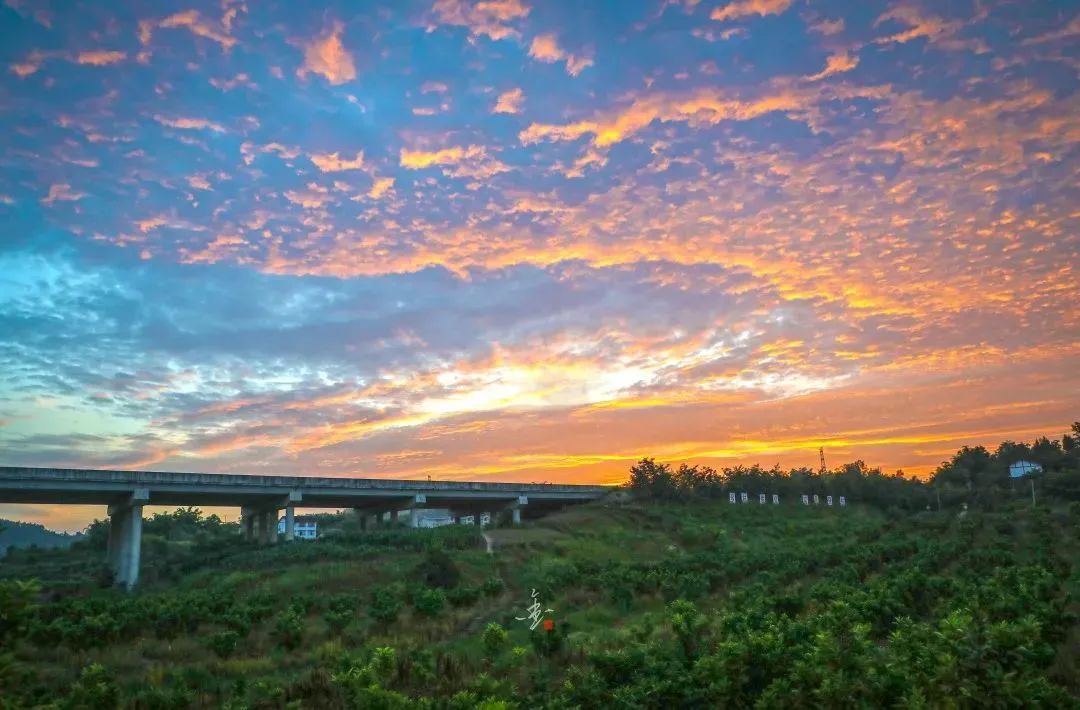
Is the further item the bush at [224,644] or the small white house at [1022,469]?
the small white house at [1022,469]

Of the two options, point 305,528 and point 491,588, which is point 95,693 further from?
point 305,528

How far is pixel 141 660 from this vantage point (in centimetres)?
2495

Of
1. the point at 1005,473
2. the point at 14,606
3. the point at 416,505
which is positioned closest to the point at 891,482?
the point at 1005,473

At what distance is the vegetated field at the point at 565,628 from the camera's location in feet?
43.8

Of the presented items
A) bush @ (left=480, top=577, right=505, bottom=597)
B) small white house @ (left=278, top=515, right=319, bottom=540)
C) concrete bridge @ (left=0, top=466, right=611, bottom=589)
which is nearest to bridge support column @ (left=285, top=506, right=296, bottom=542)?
concrete bridge @ (left=0, top=466, right=611, bottom=589)

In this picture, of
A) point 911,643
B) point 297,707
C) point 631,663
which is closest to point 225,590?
point 297,707

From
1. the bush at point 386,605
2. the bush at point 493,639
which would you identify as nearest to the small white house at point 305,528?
the bush at point 386,605

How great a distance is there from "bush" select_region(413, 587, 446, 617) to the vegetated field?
0.32 feet

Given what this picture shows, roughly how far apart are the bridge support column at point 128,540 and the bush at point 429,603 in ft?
100

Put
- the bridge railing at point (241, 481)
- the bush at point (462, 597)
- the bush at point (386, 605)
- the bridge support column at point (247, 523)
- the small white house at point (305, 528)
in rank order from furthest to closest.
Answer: the small white house at point (305, 528) < the bridge support column at point (247, 523) < the bridge railing at point (241, 481) < the bush at point (462, 597) < the bush at point (386, 605)

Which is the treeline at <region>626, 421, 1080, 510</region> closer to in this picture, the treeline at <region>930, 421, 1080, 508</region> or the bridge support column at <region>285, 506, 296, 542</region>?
the treeline at <region>930, 421, 1080, 508</region>

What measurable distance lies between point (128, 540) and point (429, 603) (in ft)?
113

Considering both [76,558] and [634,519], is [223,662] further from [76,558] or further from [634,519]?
[76,558]

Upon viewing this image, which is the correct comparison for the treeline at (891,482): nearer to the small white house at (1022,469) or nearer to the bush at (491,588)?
the small white house at (1022,469)
